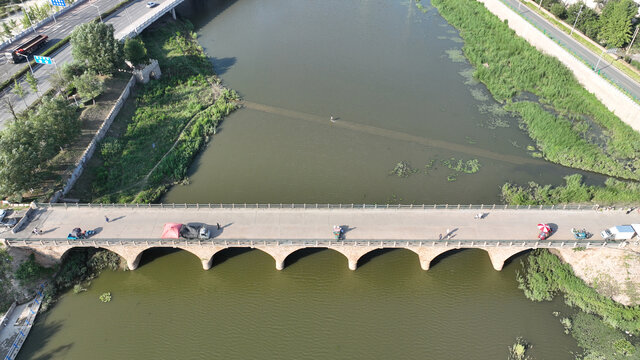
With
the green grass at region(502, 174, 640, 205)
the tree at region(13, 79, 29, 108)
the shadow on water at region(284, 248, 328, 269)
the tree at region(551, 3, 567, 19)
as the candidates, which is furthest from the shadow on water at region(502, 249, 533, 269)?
the tree at region(551, 3, 567, 19)

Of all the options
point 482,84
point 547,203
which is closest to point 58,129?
point 547,203

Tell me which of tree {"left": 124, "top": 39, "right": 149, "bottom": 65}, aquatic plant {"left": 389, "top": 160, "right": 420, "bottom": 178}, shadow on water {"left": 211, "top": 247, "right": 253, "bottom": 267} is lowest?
shadow on water {"left": 211, "top": 247, "right": 253, "bottom": 267}

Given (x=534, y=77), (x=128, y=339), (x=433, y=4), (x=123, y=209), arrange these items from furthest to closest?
(x=433, y=4) < (x=534, y=77) < (x=123, y=209) < (x=128, y=339)

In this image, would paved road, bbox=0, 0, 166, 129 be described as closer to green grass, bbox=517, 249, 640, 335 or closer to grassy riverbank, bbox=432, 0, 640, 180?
green grass, bbox=517, 249, 640, 335

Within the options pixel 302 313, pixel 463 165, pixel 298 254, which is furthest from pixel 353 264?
pixel 463 165

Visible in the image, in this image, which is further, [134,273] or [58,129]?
[58,129]

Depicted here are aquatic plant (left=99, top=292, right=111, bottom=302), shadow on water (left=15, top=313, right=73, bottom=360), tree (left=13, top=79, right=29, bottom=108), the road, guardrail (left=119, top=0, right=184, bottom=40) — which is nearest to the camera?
shadow on water (left=15, top=313, right=73, bottom=360)

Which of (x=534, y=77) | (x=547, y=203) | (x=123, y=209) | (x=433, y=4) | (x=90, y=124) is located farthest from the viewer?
(x=433, y=4)

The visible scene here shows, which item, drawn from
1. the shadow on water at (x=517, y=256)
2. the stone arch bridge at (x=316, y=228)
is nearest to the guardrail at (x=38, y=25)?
the stone arch bridge at (x=316, y=228)

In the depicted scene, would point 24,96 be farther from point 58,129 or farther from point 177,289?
point 177,289
